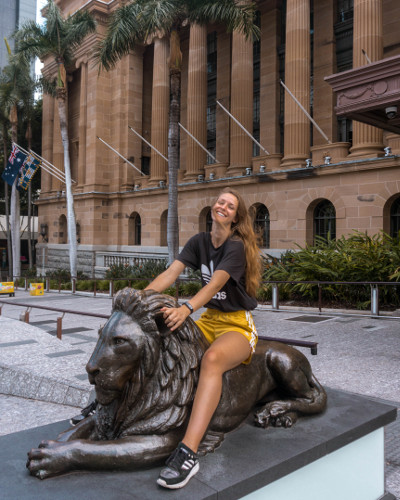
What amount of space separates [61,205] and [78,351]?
3395cm

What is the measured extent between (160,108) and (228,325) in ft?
103

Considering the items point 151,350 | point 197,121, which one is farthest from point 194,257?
point 197,121

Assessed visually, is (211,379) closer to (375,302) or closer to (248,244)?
(248,244)

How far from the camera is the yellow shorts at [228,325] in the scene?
323 cm

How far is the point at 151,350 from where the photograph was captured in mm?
2643

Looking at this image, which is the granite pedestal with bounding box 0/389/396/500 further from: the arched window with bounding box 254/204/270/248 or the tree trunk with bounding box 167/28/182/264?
the arched window with bounding box 254/204/270/248

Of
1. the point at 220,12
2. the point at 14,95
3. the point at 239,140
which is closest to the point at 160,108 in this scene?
the point at 239,140

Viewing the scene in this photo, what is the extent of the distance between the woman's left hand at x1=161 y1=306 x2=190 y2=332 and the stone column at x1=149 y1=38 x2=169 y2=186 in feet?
99.6

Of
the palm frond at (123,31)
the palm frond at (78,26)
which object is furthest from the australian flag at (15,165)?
the palm frond at (123,31)

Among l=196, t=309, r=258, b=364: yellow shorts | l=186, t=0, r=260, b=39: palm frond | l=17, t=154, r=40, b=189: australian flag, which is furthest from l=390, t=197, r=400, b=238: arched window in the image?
l=17, t=154, r=40, b=189: australian flag

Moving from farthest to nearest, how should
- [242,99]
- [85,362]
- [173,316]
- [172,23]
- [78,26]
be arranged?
1. [78,26]
2. [242,99]
3. [172,23]
4. [85,362]
5. [173,316]

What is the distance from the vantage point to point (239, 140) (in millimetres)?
27672

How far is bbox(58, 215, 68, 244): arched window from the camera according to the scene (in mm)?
40312

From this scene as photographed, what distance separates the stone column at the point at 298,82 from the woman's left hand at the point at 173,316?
74.1ft
